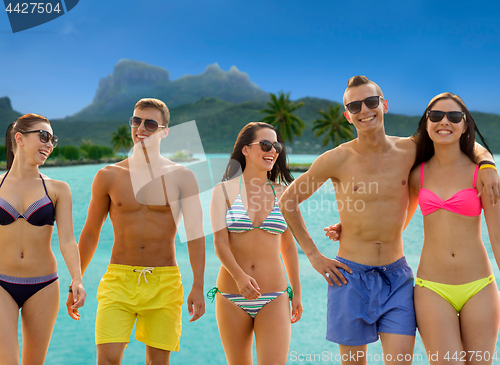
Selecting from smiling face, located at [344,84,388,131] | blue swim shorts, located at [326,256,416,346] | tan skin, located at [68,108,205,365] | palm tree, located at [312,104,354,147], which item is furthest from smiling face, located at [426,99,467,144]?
palm tree, located at [312,104,354,147]

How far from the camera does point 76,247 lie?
3.79 meters

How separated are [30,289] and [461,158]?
12.7 feet

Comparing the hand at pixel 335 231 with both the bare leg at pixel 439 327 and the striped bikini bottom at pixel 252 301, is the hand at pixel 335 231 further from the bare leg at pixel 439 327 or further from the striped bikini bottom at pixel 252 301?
the bare leg at pixel 439 327

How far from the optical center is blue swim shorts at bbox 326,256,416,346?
348cm

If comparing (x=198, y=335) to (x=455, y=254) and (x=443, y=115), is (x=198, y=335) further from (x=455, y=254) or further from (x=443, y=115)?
(x=443, y=115)

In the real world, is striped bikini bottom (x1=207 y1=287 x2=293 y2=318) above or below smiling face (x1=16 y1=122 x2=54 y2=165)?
below

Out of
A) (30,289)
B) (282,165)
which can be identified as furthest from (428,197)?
(30,289)

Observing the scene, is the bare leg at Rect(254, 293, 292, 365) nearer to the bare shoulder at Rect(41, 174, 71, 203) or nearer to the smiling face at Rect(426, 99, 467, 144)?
the smiling face at Rect(426, 99, 467, 144)

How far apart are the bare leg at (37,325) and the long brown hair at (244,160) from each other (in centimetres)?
198

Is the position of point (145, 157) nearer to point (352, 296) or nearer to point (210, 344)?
point (352, 296)

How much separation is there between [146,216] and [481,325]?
2.91m

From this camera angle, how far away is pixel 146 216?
3.89m

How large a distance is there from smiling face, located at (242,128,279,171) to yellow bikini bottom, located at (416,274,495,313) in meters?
1.84

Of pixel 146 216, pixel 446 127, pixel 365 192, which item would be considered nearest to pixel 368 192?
pixel 365 192
